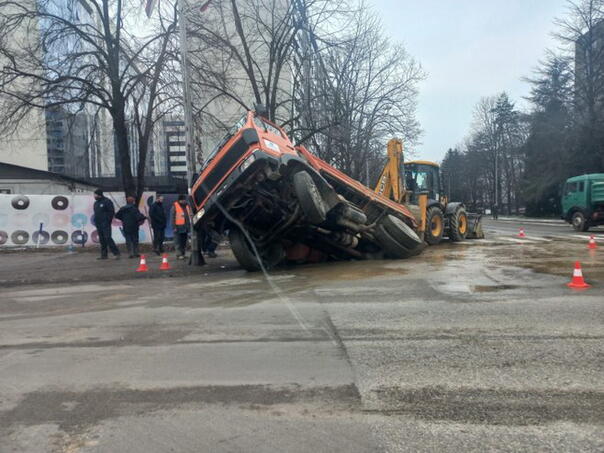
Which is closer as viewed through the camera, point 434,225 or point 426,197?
point 426,197

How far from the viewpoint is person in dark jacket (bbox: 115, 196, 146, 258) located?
13516mm

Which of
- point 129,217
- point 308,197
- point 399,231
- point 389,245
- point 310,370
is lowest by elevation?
point 310,370

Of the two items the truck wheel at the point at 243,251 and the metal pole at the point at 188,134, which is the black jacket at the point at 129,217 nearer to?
the metal pole at the point at 188,134

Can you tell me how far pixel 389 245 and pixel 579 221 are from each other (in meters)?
16.9

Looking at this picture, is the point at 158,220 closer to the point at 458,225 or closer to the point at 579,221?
the point at 458,225

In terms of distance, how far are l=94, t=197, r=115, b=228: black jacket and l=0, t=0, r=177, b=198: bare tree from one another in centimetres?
540

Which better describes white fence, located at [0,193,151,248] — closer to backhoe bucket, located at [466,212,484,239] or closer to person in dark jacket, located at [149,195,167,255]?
person in dark jacket, located at [149,195,167,255]

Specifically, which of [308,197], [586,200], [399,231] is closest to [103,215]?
[308,197]

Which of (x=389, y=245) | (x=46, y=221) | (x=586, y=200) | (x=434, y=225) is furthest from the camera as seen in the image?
(x=586, y=200)

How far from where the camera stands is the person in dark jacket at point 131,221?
13516 mm

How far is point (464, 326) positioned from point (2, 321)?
639 centimetres

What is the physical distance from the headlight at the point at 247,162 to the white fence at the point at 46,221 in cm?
1072

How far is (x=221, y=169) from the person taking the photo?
32.6ft

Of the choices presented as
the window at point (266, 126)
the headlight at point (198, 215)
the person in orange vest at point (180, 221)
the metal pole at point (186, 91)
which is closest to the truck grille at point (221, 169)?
the headlight at point (198, 215)
